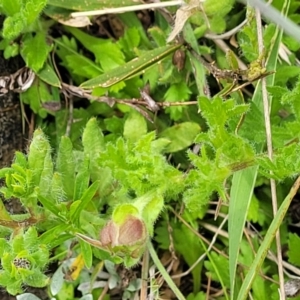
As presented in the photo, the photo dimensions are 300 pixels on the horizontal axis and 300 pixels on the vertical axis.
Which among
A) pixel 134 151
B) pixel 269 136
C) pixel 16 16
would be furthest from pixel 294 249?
pixel 16 16

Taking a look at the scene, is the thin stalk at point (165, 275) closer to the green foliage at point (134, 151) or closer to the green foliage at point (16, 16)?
the green foliage at point (134, 151)

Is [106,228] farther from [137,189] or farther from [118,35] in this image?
[118,35]

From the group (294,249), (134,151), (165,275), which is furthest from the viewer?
(294,249)

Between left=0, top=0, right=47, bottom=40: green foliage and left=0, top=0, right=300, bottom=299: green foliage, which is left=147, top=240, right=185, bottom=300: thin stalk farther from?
Result: left=0, top=0, right=47, bottom=40: green foliage

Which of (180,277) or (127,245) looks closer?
(127,245)

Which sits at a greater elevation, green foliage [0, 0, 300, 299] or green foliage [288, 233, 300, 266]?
green foliage [0, 0, 300, 299]

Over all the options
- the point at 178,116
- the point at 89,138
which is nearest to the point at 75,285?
the point at 89,138

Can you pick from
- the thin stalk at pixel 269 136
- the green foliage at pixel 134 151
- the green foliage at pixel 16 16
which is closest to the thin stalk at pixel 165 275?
the green foliage at pixel 134 151

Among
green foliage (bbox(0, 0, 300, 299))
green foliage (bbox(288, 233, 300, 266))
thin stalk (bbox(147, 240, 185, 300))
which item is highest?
green foliage (bbox(0, 0, 300, 299))

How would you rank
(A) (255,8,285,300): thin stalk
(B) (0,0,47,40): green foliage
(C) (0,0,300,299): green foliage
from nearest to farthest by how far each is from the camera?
1. (C) (0,0,300,299): green foliage
2. (A) (255,8,285,300): thin stalk
3. (B) (0,0,47,40): green foliage

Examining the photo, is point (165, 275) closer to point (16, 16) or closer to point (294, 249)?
point (294, 249)

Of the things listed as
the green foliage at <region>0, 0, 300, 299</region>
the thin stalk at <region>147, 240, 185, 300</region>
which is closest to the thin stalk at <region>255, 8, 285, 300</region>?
the green foliage at <region>0, 0, 300, 299</region>
